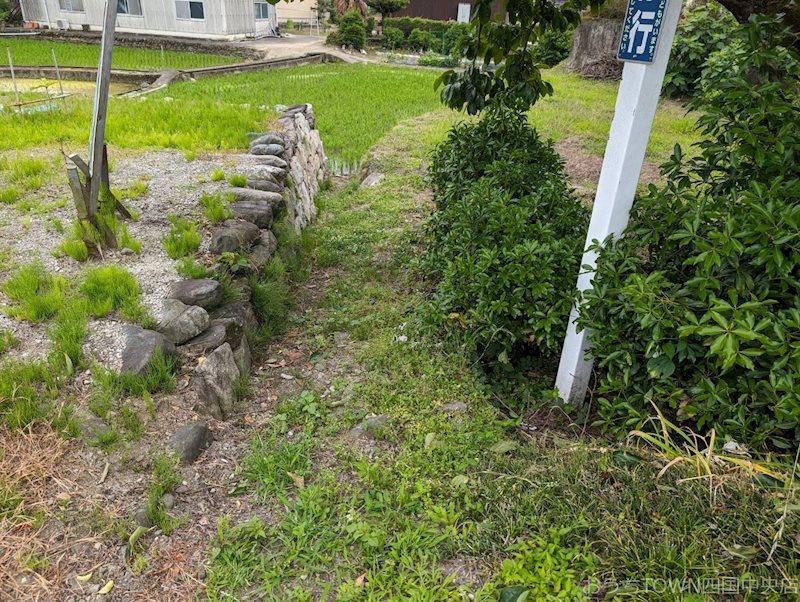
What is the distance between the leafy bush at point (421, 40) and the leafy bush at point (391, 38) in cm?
44

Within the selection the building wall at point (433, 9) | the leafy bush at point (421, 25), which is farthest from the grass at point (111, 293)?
the building wall at point (433, 9)

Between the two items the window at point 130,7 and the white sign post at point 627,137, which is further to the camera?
the window at point 130,7

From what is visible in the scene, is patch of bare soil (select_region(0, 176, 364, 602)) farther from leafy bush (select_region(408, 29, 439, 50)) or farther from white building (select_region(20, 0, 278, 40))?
leafy bush (select_region(408, 29, 439, 50))

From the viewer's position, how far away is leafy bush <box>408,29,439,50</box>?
855 inches

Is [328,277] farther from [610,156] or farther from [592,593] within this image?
[592,593]

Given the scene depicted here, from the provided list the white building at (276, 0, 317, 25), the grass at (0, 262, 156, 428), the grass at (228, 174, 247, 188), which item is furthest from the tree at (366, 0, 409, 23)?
the grass at (0, 262, 156, 428)

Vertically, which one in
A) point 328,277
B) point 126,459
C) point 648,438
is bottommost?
point 328,277

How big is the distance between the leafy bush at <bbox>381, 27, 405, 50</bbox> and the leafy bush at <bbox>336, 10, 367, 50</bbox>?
1.95 metres

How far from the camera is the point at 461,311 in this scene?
10.7 feet

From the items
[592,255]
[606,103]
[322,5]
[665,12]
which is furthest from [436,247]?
[322,5]

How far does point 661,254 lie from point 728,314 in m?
0.52

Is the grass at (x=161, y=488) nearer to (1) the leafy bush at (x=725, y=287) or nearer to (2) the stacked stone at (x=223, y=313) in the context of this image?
(2) the stacked stone at (x=223, y=313)

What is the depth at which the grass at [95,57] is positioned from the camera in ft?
45.8

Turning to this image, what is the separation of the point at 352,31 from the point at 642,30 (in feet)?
65.8
